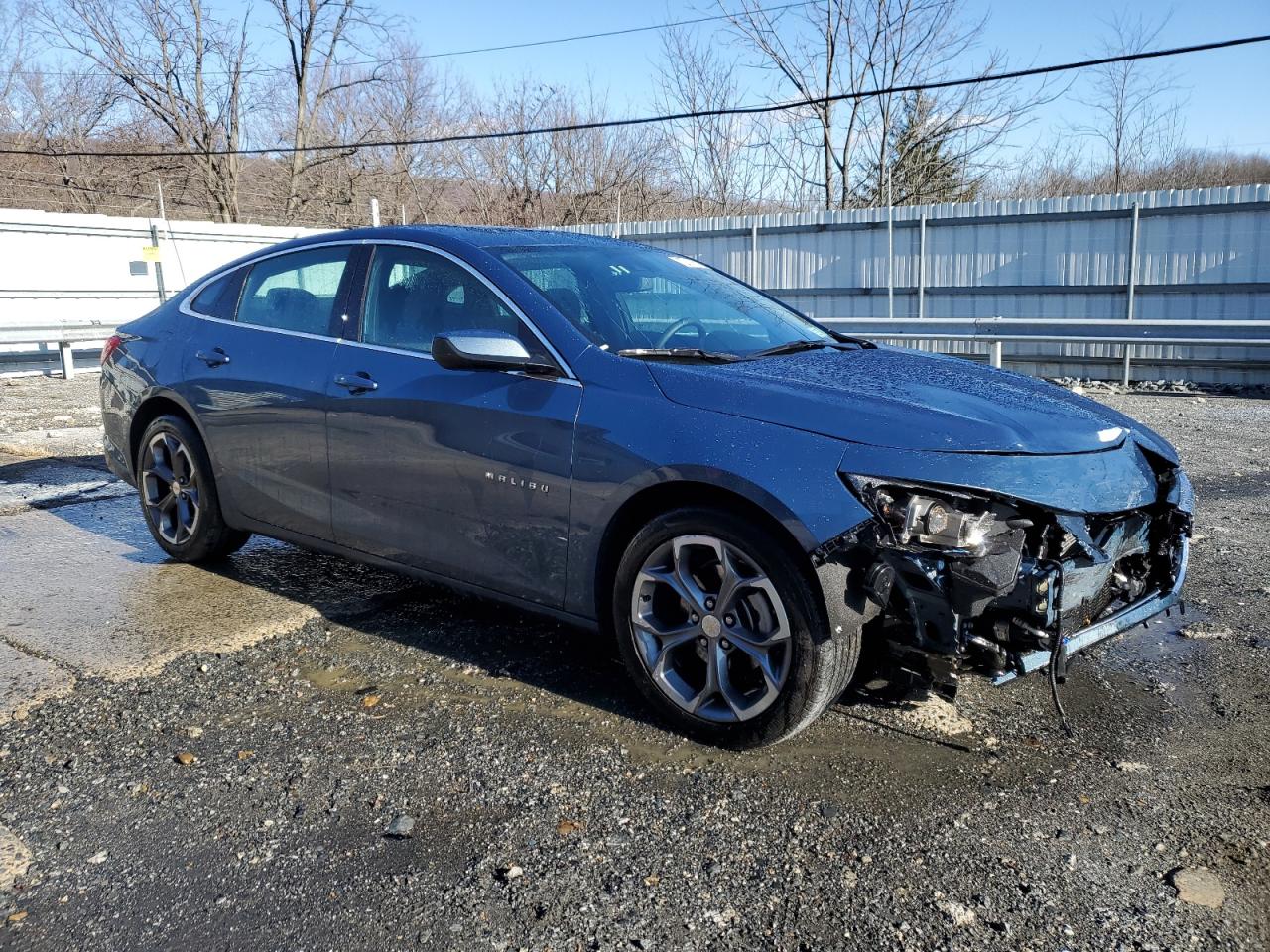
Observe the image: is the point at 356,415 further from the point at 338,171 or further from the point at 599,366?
the point at 338,171

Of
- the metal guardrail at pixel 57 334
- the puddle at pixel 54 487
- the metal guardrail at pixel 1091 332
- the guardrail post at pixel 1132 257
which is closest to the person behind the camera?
the puddle at pixel 54 487

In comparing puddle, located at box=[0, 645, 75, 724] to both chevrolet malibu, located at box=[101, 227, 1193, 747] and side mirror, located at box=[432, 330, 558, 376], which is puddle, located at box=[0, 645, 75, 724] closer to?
chevrolet malibu, located at box=[101, 227, 1193, 747]

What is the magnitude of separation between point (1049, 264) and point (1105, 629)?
48.1 ft

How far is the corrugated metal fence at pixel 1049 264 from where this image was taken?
14742 millimetres

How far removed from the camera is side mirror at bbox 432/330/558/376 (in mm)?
3603

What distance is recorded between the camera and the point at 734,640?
3234 millimetres

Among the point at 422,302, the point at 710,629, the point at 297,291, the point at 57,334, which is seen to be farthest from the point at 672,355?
the point at 57,334

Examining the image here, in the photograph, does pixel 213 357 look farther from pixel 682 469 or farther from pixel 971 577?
pixel 971 577

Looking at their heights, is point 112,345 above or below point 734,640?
above

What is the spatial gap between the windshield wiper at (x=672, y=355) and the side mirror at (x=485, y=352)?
282 mm

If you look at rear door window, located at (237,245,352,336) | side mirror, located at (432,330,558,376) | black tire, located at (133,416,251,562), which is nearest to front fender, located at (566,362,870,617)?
side mirror, located at (432,330,558,376)

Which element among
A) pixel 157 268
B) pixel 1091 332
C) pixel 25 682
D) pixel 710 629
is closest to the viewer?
pixel 710 629

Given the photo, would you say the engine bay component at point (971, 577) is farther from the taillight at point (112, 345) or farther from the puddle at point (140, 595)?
the taillight at point (112, 345)

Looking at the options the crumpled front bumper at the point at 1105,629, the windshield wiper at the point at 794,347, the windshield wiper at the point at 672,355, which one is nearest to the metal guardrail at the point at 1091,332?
the windshield wiper at the point at 794,347
